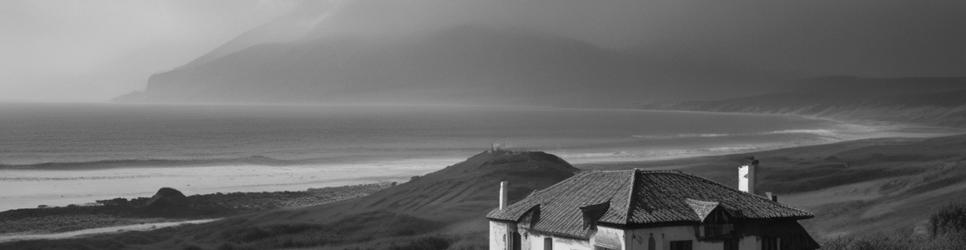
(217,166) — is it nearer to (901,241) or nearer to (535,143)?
(535,143)

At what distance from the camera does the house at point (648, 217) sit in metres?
27.6

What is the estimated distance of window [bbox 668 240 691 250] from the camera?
27.8m

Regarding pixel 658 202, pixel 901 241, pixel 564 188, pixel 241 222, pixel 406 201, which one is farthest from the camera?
pixel 406 201

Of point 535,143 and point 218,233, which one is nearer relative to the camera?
point 218,233

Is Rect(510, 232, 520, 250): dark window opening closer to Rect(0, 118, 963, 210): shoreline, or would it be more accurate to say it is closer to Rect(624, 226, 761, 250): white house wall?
Rect(624, 226, 761, 250): white house wall

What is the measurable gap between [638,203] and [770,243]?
3902 mm

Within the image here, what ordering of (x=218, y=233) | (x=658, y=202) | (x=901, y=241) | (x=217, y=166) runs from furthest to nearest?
(x=217, y=166) → (x=218, y=233) → (x=901, y=241) → (x=658, y=202)

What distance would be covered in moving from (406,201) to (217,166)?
48.5 meters

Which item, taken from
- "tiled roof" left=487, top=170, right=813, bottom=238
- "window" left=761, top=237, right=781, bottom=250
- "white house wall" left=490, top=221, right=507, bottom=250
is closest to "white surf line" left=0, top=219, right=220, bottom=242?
"white house wall" left=490, top=221, right=507, bottom=250

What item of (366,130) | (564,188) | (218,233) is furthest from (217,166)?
(366,130)

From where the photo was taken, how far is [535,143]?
15575 cm

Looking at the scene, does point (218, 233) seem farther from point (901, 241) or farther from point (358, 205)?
point (901, 241)

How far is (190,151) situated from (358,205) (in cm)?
7337

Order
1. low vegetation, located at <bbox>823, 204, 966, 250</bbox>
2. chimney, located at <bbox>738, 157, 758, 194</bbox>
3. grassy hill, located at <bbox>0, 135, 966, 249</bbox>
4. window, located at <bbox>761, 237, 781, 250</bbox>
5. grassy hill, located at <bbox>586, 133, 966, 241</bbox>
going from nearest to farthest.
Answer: window, located at <bbox>761, 237, 781, 250</bbox>
chimney, located at <bbox>738, 157, 758, 194</bbox>
low vegetation, located at <bbox>823, 204, 966, 250</bbox>
grassy hill, located at <bbox>586, 133, 966, 241</bbox>
grassy hill, located at <bbox>0, 135, 966, 249</bbox>
